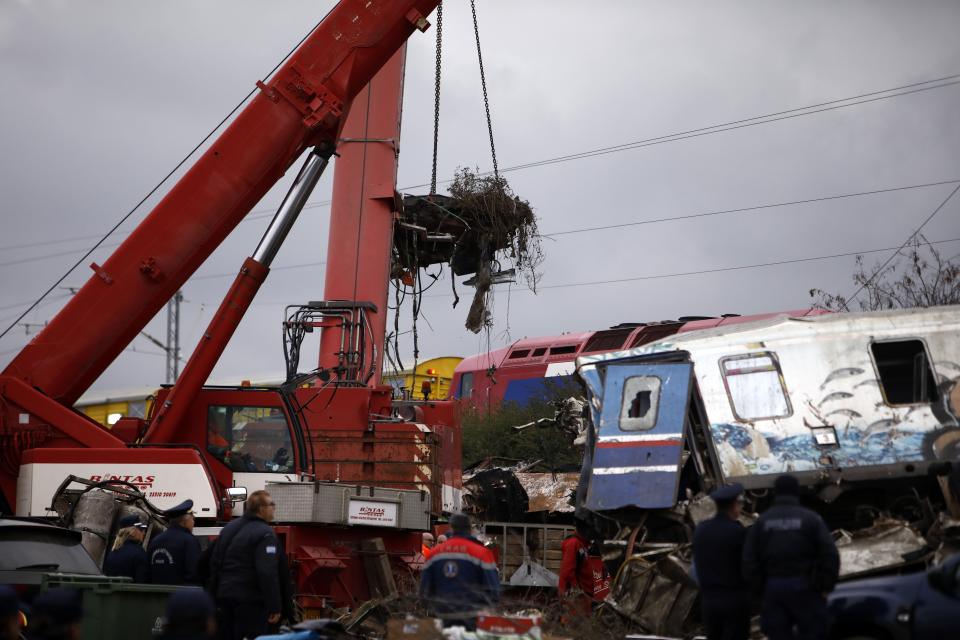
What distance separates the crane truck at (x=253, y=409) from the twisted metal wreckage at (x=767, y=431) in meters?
2.98

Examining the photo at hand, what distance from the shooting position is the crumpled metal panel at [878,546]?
998 cm

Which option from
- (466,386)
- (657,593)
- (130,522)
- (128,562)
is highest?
(466,386)

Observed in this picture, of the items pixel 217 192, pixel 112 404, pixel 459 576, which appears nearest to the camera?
pixel 459 576

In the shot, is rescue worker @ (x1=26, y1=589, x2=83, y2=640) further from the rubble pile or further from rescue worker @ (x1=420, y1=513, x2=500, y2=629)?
the rubble pile

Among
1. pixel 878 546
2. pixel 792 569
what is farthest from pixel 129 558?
pixel 878 546

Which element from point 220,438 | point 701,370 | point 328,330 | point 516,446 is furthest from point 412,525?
point 516,446

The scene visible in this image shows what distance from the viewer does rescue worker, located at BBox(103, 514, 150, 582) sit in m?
10.9

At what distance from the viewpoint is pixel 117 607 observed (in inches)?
372

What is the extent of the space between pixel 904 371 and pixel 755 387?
1.51m

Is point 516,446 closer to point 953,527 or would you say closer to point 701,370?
point 701,370

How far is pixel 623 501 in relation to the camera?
11.9 meters

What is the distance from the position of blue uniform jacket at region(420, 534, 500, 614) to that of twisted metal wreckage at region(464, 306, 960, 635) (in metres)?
2.65

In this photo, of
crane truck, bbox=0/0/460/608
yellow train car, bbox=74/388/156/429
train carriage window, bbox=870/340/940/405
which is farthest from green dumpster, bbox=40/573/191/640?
yellow train car, bbox=74/388/156/429

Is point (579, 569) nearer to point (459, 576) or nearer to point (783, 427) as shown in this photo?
point (783, 427)
